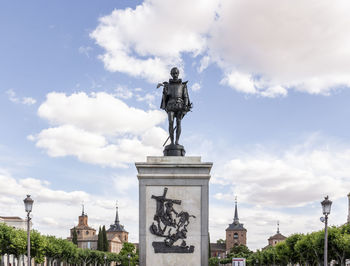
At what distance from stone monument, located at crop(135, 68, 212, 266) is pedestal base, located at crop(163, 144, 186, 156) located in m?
0.50

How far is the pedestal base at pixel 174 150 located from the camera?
15320mm

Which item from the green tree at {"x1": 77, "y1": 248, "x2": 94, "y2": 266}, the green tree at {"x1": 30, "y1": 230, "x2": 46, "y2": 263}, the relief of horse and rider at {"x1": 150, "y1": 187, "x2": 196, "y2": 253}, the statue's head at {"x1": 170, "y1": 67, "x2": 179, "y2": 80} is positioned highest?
the statue's head at {"x1": 170, "y1": 67, "x2": 179, "y2": 80}

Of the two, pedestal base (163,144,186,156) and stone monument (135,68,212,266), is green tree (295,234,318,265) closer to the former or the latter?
pedestal base (163,144,186,156)

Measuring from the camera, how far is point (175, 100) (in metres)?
15.7

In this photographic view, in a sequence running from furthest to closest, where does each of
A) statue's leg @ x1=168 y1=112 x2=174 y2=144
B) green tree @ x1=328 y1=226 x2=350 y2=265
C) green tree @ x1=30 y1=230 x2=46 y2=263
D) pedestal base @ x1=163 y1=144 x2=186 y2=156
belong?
green tree @ x1=30 y1=230 x2=46 y2=263 → green tree @ x1=328 y1=226 x2=350 y2=265 → statue's leg @ x1=168 y1=112 x2=174 y2=144 → pedestal base @ x1=163 y1=144 x2=186 y2=156

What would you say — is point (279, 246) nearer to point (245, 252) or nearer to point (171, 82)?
point (171, 82)

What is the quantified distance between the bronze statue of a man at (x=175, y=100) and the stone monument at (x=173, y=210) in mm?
1360

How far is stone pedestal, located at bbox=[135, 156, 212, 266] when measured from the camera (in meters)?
14.2

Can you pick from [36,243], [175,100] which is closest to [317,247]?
[36,243]

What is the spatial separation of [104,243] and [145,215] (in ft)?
442

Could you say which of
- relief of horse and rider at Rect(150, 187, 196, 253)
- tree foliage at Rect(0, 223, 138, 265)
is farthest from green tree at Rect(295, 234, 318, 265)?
relief of horse and rider at Rect(150, 187, 196, 253)

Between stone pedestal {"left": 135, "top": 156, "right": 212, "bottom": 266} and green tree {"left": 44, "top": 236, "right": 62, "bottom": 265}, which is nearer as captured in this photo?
stone pedestal {"left": 135, "top": 156, "right": 212, "bottom": 266}

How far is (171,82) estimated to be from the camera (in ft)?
52.1

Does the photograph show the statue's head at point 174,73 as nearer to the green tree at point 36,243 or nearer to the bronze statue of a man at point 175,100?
the bronze statue of a man at point 175,100
